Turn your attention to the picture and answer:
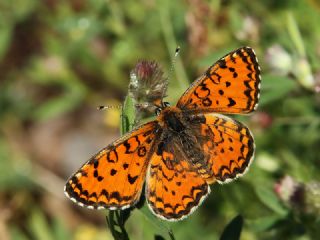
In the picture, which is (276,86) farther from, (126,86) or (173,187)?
(126,86)

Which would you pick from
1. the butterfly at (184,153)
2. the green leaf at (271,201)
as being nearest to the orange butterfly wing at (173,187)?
the butterfly at (184,153)

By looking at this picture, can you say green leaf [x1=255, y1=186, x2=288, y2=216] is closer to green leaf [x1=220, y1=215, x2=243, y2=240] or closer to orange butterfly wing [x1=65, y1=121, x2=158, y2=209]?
green leaf [x1=220, y1=215, x2=243, y2=240]

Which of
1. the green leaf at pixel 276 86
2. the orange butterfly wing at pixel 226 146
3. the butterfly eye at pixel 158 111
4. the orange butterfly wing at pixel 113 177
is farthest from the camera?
the green leaf at pixel 276 86

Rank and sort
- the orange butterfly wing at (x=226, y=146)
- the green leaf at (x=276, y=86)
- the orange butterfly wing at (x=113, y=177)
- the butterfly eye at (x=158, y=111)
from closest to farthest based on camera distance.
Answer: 1. the orange butterfly wing at (x=113, y=177)
2. the orange butterfly wing at (x=226, y=146)
3. the butterfly eye at (x=158, y=111)
4. the green leaf at (x=276, y=86)

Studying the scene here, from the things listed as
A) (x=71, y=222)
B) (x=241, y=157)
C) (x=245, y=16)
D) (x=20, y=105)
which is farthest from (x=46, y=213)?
(x=241, y=157)

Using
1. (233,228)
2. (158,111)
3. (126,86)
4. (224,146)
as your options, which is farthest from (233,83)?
A: (126,86)

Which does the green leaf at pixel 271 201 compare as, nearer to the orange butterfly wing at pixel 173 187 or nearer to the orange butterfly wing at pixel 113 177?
the orange butterfly wing at pixel 173 187
